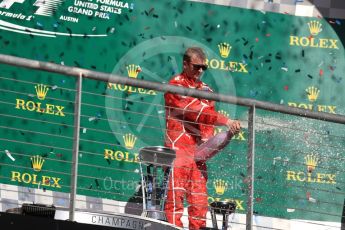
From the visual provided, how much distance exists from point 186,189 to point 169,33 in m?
2.08

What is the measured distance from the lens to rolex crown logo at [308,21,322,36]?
9.03 metres

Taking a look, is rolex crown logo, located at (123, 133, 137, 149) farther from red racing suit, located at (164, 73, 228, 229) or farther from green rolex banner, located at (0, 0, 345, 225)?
red racing suit, located at (164, 73, 228, 229)

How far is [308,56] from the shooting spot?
905cm

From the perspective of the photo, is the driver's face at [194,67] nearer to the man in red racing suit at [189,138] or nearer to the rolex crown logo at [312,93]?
the man in red racing suit at [189,138]

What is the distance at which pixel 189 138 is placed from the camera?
7406mm

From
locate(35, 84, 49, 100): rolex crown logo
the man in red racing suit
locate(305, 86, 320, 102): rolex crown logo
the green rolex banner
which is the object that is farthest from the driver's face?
locate(305, 86, 320, 102): rolex crown logo

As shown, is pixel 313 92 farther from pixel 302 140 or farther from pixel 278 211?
pixel 278 211

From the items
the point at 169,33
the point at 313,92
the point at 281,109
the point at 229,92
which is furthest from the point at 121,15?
the point at 281,109

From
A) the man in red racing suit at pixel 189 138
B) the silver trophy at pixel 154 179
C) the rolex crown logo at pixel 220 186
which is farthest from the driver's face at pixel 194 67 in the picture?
the rolex crown logo at pixel 220 186

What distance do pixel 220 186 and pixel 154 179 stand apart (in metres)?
2.00

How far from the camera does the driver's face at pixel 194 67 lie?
300 inches

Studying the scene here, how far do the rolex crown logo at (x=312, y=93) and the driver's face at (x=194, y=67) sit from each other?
1.63 m

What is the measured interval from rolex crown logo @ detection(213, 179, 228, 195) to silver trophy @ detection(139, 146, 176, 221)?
1.74 m

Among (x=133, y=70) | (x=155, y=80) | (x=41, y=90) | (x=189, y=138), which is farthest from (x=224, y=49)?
(x=189, y=138)
